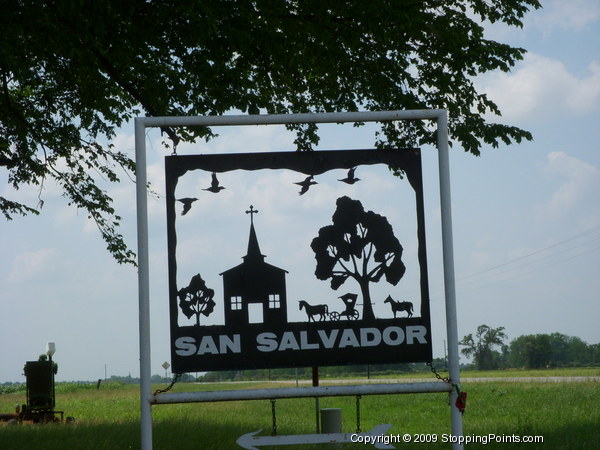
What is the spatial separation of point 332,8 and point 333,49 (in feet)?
2.36

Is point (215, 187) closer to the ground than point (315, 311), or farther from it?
farther from it

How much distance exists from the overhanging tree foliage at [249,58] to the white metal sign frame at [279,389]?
4.25 metres

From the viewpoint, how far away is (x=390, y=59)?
14453 millimetres

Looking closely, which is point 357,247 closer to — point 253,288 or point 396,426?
point 253,288

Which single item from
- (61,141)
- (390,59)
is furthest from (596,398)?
(61,141)

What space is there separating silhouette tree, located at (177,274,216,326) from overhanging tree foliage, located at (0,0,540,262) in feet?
15.0

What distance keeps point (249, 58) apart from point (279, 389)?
7120 mm

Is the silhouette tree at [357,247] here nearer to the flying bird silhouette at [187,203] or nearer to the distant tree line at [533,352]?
the flying bird silhouette at [187,203]

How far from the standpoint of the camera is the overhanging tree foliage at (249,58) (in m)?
11.8

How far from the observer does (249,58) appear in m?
12.6

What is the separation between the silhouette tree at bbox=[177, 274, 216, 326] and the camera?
22.1ft

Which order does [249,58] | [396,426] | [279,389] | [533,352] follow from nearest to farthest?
[279,389], [249,58], [396,426], [533,352]

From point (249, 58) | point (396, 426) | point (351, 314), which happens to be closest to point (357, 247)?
point (351, 314)

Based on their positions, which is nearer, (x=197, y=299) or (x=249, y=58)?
(x=197, y=299)
